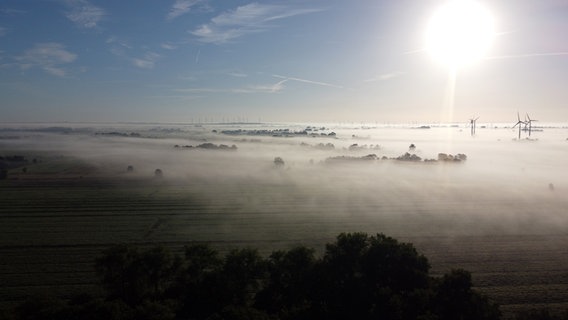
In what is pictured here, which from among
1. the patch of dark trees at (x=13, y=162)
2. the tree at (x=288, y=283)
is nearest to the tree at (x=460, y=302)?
the tree at (x=288, y=283)

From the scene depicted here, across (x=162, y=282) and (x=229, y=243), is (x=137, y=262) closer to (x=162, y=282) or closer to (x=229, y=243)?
(x=162, y=282)

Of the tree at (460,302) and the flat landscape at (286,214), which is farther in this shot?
the flat landscape at (286,214)

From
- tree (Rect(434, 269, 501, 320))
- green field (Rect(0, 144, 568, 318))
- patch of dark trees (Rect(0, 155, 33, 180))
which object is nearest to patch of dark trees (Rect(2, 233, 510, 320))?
tree (Rect(434, 269, 501, 320))

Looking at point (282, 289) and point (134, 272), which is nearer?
point (282, 289)

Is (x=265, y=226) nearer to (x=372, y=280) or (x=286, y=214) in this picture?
(x=286, y=214)

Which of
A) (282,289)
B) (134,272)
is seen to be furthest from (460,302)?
(134,272)

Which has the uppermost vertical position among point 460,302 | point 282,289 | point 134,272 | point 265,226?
point 460,302

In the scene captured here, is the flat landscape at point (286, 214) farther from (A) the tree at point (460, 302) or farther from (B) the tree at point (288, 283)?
(B) the tree at point (288, 283)
